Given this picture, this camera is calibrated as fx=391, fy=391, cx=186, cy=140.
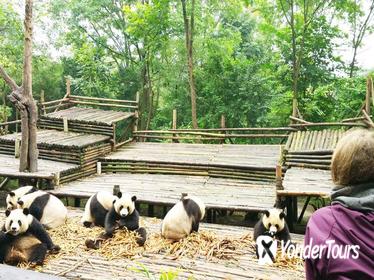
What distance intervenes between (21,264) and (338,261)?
4170mm

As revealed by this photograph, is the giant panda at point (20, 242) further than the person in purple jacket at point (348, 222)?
Yes

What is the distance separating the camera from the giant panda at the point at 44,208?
6.19 metres

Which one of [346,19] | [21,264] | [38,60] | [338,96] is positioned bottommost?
[21,264]

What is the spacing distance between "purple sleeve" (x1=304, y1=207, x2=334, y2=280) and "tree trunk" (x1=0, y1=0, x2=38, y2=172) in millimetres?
8414

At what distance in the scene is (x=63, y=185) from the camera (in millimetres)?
9844

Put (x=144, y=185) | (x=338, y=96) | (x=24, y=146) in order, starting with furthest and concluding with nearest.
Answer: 1. (x=338, y=96)
2. (x=144, y=185)
3. (x=24, y=146)

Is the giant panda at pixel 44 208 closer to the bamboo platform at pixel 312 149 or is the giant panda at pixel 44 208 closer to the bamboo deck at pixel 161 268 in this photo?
the bamboo deck at pixel 161 268

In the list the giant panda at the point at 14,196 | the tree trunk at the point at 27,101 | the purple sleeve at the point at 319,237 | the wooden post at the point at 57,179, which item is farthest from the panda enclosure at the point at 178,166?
the purple sleeve at the point at 319,237

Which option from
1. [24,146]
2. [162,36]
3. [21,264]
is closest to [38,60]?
[162,36]

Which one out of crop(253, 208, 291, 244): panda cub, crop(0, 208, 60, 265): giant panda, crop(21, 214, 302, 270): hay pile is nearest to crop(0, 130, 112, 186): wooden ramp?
crop(21, 214, 302, 270): hay pile

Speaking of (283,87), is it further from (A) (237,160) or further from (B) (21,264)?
(B) (21,264)

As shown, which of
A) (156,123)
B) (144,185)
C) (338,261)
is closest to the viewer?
(338,261)

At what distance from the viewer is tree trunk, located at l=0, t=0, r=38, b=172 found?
8797 mm

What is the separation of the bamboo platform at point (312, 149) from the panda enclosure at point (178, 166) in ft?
0.07
